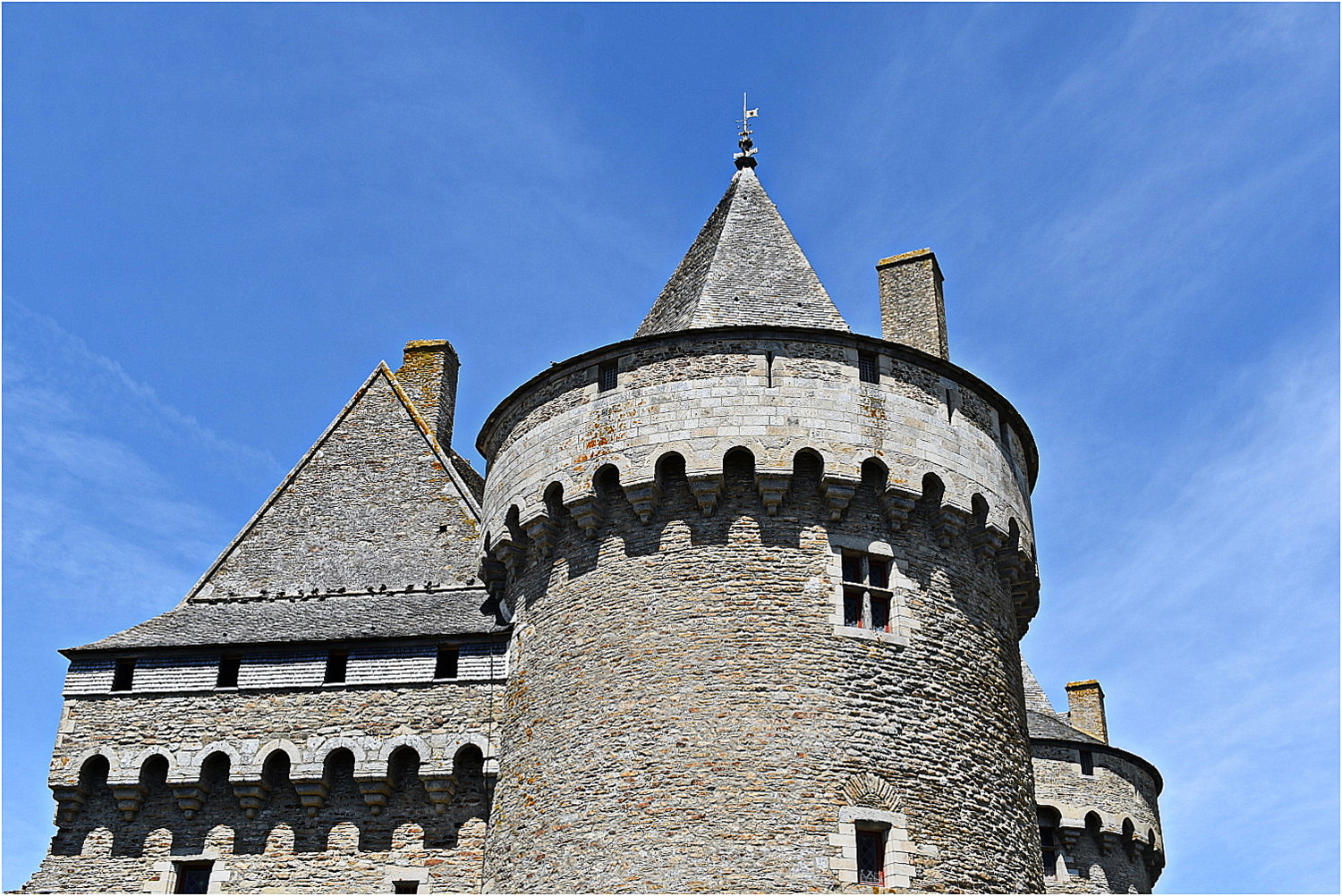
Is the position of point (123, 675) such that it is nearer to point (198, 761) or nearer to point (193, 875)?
point (198, 761)

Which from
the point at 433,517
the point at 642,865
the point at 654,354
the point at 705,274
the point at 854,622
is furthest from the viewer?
the point at 433,517

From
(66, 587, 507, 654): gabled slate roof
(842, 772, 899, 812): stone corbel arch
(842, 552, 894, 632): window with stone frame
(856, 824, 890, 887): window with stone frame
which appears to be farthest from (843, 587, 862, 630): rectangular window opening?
(66, 587, 507, 654): gabled slate roof

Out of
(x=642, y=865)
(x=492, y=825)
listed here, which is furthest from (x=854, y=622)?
(x=492, y=825)

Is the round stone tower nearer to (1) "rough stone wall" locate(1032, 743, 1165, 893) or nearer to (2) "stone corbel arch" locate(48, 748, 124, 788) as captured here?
(2) "stone corbel arch" locate(48, 748, 124, 788)

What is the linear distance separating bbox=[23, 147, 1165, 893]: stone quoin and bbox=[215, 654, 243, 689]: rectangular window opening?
0.13 ft

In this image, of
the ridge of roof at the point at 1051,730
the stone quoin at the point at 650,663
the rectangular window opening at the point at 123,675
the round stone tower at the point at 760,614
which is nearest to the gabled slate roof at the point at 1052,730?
the ridge of roof at the point at 1051,730

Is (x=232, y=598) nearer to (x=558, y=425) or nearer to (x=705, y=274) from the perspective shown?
(x=558, y=425)

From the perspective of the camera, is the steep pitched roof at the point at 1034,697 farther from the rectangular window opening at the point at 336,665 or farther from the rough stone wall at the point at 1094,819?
the rectangular window opening at the point at 336,665

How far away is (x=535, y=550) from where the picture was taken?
17.5 meters

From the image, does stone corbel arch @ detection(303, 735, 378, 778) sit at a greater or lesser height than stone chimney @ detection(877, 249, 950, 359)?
lesser

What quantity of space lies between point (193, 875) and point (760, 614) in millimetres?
8034

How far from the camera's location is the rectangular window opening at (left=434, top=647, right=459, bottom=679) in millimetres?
18000

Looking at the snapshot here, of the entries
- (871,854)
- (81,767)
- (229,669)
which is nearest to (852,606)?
(871,854)

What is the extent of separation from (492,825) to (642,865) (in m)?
2.71
